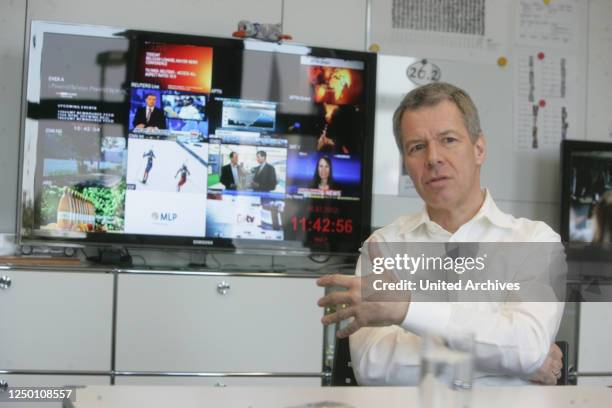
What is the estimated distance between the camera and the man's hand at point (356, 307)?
1.21 metres

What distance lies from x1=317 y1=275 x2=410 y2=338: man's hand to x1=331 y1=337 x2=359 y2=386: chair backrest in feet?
0.94

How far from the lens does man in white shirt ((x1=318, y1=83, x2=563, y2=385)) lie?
4.18 feet

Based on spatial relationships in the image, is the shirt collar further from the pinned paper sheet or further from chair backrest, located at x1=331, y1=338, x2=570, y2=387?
the pinned paper sheet

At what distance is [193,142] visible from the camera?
9.33ft

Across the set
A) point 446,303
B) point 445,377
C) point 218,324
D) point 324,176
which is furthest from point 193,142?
point 445,377

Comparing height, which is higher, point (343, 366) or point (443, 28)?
point (443, 28)

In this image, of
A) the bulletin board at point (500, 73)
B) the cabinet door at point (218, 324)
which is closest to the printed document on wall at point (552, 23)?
the bulletin board at point (500, 73)

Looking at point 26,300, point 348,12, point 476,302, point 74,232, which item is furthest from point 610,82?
point 26,300

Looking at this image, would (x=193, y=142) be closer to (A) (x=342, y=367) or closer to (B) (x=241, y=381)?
(B) (x=241, y=381)

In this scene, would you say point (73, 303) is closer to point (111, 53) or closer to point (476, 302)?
point (111, 53)

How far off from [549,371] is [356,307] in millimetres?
481

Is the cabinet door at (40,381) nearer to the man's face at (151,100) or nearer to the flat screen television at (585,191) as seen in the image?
the man's face at (151,100)

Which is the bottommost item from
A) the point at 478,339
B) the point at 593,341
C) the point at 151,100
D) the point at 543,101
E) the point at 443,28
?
the point at 593,341

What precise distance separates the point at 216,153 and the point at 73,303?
84cm
